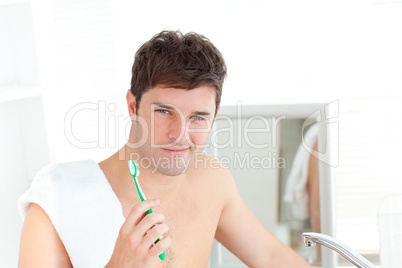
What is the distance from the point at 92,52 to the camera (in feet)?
7.18

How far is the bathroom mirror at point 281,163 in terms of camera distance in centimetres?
164

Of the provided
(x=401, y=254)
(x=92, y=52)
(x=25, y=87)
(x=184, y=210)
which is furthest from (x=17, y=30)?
(x=401, y=254)

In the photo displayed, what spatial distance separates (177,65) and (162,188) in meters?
0.36

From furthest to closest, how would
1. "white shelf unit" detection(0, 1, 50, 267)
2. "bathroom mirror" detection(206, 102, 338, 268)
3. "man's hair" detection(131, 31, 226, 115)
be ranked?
"white shelf unit" detection(0, 1, 50, 267) < "bathroom mirror" detection(206, 102, 338, 268) < "man's hair" detection(131, 31, 226, 115)

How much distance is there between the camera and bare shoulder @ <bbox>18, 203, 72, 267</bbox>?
3.70 ft

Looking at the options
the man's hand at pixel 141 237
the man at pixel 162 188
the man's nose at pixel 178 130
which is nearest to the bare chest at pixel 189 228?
the man at pixel 162 188

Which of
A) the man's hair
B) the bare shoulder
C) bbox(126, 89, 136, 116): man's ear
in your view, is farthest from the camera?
bbox(126, 89, 136, 116): man's ear

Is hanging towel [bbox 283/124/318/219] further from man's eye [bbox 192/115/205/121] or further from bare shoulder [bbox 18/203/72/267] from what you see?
bare shoulder [bbox 18/203/72/267]

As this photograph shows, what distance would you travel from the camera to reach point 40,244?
1.16 metres

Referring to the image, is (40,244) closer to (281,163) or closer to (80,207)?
(80,207)

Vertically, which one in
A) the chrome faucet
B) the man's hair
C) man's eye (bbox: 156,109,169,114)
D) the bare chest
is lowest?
the bare chest

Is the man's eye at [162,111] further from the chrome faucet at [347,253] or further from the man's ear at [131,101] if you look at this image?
the chrome faucet at [347,253]

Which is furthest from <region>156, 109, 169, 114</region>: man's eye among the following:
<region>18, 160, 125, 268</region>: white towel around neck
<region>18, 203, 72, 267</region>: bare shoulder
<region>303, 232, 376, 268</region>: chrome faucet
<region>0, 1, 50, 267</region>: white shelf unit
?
<region>0, 1, 50, 267</region>: white shelf unit

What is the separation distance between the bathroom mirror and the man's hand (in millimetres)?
744
